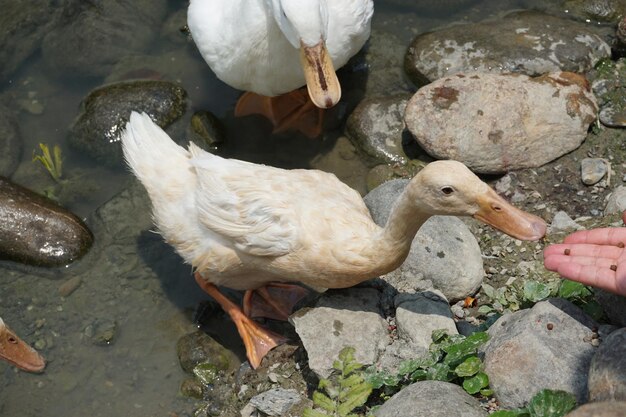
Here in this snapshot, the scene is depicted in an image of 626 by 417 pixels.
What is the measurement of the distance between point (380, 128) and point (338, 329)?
6.86ft

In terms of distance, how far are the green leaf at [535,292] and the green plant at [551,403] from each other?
86cm

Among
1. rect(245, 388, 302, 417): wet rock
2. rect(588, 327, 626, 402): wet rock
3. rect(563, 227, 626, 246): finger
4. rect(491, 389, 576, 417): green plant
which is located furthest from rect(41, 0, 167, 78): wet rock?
rect(588, 327, 626, 402): wet rock

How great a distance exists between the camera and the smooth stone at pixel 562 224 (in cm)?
516

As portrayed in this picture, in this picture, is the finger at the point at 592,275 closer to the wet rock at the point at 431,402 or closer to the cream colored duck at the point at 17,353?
the wet rock at the point at 431,402

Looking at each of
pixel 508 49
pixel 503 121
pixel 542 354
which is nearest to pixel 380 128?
pixel 503 121

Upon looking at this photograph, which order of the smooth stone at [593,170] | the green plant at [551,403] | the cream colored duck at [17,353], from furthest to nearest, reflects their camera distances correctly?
the smooth stone at [593,170]
the cream colored duck at [17,353]
the green plant at [551,403]

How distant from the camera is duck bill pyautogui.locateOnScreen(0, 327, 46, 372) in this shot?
4816 mm

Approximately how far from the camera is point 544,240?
5.16m

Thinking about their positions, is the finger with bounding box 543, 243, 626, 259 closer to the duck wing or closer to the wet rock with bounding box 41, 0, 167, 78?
the duck wing

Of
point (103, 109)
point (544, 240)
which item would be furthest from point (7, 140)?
point (544, 240)

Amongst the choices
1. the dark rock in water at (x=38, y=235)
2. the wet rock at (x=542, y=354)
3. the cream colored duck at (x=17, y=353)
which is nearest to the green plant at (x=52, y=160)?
the dark rock in water at (x=38, y=235)

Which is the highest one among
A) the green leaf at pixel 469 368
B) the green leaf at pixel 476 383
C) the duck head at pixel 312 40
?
the duck head at pixel 312 40

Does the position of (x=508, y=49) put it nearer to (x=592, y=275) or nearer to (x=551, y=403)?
Result: (x=592, y=275)

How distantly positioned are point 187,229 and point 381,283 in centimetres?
119
